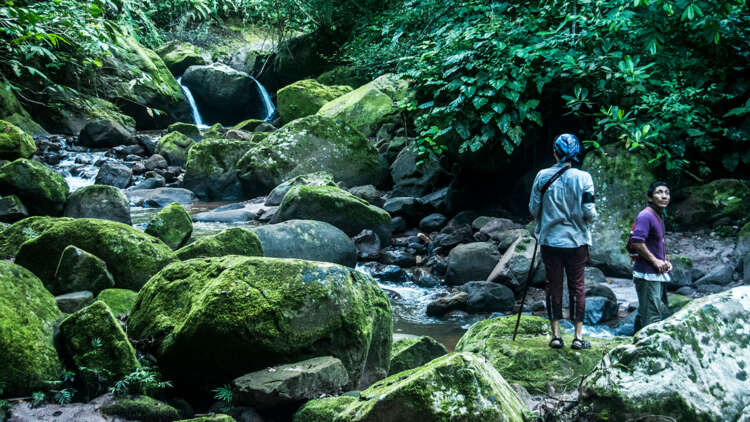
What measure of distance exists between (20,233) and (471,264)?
5843mm

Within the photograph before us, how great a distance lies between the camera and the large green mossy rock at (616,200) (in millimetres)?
7621

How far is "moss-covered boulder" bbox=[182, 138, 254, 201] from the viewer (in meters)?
13.5

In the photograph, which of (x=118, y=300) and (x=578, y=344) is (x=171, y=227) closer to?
(x=118, y=300)

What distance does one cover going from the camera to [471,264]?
7934mm

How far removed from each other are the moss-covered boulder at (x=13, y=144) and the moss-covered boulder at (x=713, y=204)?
13.9 m

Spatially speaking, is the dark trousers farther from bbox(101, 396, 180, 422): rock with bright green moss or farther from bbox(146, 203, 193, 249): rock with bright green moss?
bbox(146, 203, 193, 249): rock with bright green moss

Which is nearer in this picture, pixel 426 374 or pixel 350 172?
pixel 426 374

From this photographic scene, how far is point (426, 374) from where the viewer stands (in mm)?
2566

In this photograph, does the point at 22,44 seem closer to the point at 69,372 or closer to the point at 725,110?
the point at 69,372

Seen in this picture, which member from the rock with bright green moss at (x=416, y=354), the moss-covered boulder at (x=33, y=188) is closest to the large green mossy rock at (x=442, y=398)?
the rock with bright green moss at (x=416, y=354)

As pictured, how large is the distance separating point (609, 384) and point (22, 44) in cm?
554

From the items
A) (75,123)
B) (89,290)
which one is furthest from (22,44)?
(75,123)

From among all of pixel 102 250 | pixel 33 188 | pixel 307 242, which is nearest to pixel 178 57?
pixel 33 188

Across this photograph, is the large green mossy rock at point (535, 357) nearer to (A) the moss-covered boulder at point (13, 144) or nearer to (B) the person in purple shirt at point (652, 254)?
(B) the person in purple shirt at point (652, 254)
